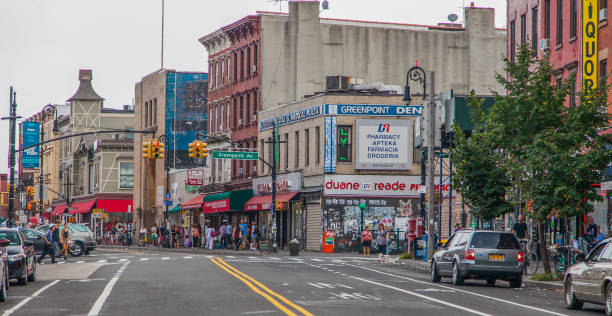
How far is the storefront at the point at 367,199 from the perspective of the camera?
59.4 m

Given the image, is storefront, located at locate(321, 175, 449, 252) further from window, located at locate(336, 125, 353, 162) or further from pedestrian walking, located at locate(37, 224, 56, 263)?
pedestrian walking, located at locate(37, 224, 56, 263)

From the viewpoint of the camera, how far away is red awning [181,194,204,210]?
77.7m

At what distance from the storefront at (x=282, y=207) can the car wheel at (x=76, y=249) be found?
14.8 meters

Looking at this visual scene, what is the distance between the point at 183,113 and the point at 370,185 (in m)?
34.8

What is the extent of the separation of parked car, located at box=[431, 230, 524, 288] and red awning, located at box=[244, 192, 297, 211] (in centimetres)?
3536

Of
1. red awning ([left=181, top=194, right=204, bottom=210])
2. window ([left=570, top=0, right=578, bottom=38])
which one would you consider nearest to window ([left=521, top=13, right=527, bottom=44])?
window ([left=570, top=0, right=578, bottom=38])

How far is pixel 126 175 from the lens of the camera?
106 metres

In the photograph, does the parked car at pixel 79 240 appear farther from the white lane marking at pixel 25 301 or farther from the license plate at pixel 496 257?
the license plate at pixel 496 257

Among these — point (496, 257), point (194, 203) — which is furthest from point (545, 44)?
point (194, 203)

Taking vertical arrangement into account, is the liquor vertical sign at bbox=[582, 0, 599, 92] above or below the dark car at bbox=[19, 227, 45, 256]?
above

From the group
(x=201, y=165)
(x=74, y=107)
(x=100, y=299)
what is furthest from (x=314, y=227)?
(x=74, y=107)

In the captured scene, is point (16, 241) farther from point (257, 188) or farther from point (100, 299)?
point (257, 188)

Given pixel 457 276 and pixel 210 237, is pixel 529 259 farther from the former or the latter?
pixel 210 237

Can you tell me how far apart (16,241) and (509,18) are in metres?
25.8
